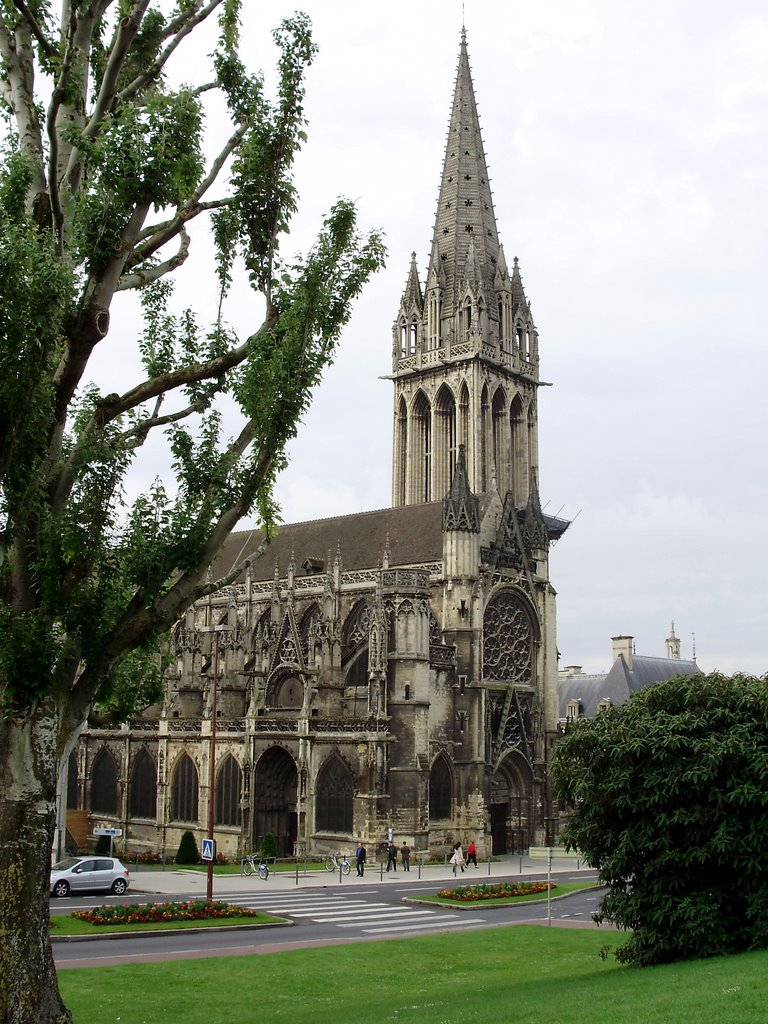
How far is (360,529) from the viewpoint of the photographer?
58875 millimetres

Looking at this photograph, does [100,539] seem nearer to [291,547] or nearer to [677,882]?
[677,882]

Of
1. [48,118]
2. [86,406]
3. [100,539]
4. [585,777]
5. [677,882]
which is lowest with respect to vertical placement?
[677,882]

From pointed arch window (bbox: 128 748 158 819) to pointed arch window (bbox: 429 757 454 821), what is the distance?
43.3ft

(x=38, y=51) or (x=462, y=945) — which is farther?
(x=462, y=945)

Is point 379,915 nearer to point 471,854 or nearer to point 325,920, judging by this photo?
point 325,920

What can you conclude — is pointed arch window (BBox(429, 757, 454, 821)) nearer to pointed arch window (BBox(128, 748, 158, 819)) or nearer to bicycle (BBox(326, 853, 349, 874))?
bicycle (BBox(326, 853, 349, 874))

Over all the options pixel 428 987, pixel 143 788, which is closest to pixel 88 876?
pixel 428 987

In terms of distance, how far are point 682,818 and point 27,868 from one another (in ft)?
32.8

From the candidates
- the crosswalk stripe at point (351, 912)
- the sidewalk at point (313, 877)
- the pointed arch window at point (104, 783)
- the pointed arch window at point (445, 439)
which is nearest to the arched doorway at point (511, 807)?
the sidewalk at point (313, 877)

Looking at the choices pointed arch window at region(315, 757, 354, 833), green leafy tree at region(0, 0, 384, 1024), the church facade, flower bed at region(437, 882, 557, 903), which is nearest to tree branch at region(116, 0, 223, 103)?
green leafy tree at region(0, 0, 384, 1024)

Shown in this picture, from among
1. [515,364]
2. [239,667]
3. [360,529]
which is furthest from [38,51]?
[515,364]

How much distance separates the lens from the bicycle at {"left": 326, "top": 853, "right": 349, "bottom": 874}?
40997 mm

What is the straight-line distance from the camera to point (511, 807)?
52.9 meters

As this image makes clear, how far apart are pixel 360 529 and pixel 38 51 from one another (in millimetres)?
45191
